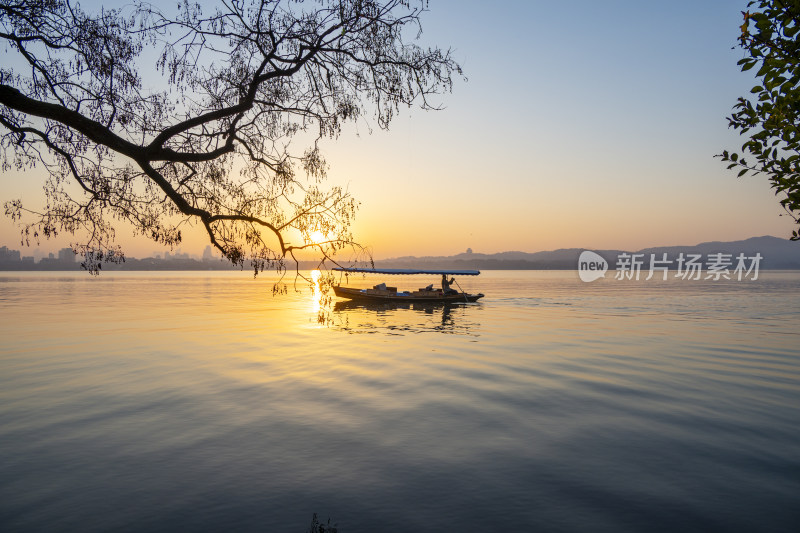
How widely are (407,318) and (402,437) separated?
37.1m

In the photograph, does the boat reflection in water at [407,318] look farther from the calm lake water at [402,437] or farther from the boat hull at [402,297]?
the calm lake water at [402,437]

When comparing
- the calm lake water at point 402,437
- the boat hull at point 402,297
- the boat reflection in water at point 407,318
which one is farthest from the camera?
the boat hull at point 402,297

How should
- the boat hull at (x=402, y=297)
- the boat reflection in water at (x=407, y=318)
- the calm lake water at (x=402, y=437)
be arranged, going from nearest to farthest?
the calm lake water at (x=402, y=437), the boat reflection in water at (x=407, y=318), the boat hull at (x=402, y=297)

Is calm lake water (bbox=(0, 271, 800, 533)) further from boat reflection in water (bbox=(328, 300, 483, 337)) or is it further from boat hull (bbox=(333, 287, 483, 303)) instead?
boat hull (bbox=(333, 287, 483, 303))

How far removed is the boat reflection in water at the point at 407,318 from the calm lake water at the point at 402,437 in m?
9.38

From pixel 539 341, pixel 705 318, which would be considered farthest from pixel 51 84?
pixel 705 318

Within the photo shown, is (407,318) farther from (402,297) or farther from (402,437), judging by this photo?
(402,437)

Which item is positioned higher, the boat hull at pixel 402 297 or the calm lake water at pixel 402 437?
the boat hull at pixel 402 297

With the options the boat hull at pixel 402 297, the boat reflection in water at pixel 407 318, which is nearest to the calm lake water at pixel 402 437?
the boat reflection in water at pixel 407 318

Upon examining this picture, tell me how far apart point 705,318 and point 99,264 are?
179 feet

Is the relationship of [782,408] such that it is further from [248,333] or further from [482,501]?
[248,333]

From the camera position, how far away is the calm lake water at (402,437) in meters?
9.60

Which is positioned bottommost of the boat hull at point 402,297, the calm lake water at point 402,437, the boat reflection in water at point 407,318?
the boat reflection in water at point 407,318

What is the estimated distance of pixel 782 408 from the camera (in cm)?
1725
